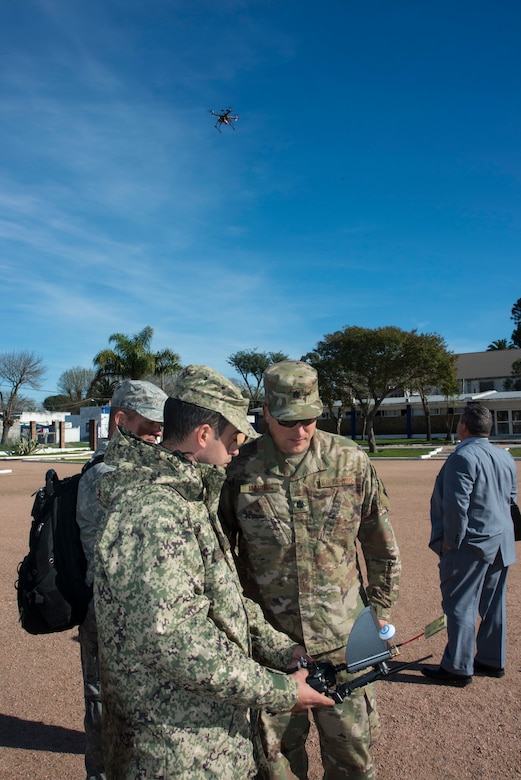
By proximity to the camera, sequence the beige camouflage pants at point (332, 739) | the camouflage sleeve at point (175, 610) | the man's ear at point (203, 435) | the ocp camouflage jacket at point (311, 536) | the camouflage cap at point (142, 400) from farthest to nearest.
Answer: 1. the camouflage cap at point (142, 400)
2. the ocp camouflage jacket at point (311, 536)
3. the beige camouflage pants at point (332, 739)
4. the man's ear at point (203, 435)
5. the camouflage sleeve at point (175, 610)

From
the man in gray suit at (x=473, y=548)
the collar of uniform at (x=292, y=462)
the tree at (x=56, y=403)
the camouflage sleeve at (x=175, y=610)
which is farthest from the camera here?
the tree at (x=56, y=403)

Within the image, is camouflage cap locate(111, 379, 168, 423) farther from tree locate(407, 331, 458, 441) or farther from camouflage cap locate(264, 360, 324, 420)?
tree locate(407, 331, 458, 441)

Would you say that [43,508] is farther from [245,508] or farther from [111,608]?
[111,608]

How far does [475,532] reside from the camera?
4.14 metres

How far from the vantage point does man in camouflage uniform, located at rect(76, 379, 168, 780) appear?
2805mm

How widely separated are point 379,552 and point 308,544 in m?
0.39

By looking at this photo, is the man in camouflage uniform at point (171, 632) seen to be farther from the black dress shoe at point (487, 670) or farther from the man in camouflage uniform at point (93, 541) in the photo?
the black dress shoe at point (487, 670)

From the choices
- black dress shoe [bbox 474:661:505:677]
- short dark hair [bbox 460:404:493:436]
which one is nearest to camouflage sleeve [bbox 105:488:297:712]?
short dark hair [bbox 460:404:493:436]

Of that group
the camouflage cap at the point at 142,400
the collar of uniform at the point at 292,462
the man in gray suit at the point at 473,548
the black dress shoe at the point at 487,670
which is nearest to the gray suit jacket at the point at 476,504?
the man in gray suit at the point at 473,548

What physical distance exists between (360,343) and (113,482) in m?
32.2

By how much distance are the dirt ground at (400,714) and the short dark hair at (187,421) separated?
2.33m

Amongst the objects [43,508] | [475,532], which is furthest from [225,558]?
[475,532]

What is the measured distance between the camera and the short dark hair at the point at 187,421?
1.86 metres

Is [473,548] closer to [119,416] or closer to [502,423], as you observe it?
[119,416]
